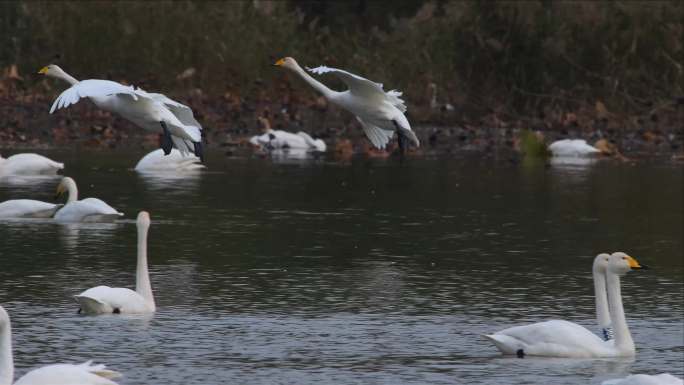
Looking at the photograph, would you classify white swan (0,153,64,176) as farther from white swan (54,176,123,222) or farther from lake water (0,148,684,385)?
white swan (54,176,123,222)

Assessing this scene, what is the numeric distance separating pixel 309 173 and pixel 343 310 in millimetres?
13372

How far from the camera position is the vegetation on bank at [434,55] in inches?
1439

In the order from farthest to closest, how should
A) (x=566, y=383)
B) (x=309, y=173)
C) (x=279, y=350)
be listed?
1. (x=309, y=173)
2. (x=279, y=350)
3. (x=566, y=383)

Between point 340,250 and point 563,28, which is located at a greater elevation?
point 563,28

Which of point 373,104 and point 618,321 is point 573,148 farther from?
point 618,321

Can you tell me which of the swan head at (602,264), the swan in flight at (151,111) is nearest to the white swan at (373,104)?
the swan in flight at (151,111)

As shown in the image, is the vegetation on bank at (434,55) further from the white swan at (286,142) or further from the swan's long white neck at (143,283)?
the swan's long white neck at (143,283)

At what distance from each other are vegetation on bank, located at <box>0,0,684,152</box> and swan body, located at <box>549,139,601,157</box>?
3659 millimetres

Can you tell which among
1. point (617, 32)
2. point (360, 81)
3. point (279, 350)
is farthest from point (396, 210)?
point (617, 32)

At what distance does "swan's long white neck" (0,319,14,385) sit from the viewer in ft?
33.0

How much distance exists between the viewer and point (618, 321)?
13.2 meters

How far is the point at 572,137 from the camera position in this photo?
3512 cm

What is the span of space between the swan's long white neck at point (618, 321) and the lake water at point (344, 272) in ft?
0.51

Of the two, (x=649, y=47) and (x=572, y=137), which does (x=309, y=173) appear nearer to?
(x=572, y=137)
